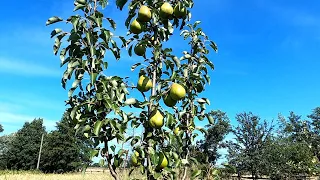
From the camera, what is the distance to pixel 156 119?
1790 mm

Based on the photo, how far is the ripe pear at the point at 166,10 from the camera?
194cm

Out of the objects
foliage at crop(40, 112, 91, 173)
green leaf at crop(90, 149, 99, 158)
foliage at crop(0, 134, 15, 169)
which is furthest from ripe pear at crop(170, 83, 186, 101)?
foliage at crop(0, 134, 15, 169)

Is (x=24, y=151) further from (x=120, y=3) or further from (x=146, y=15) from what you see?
(x=146, y=15)

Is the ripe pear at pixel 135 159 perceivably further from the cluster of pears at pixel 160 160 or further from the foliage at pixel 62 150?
the foliage at pixel 62 150

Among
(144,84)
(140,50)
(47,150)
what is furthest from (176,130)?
(47,150)

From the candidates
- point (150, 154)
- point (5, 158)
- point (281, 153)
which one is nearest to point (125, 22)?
point (150, 154)

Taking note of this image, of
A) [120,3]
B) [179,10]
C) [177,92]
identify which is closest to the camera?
[177,92]

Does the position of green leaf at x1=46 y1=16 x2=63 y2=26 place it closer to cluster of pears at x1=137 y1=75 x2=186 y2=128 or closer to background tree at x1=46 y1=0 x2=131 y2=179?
background tree at x1=46 y1=0 x2=131 y2=179

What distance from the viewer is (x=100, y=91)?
1804 mm

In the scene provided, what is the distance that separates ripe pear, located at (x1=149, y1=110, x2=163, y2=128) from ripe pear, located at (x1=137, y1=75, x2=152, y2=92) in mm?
200

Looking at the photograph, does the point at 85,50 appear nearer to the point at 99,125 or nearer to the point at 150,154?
the point at 99,125

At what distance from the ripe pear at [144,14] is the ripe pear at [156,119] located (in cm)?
63

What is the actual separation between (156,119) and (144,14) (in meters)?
0.70

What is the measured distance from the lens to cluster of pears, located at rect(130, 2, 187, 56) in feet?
6.36
